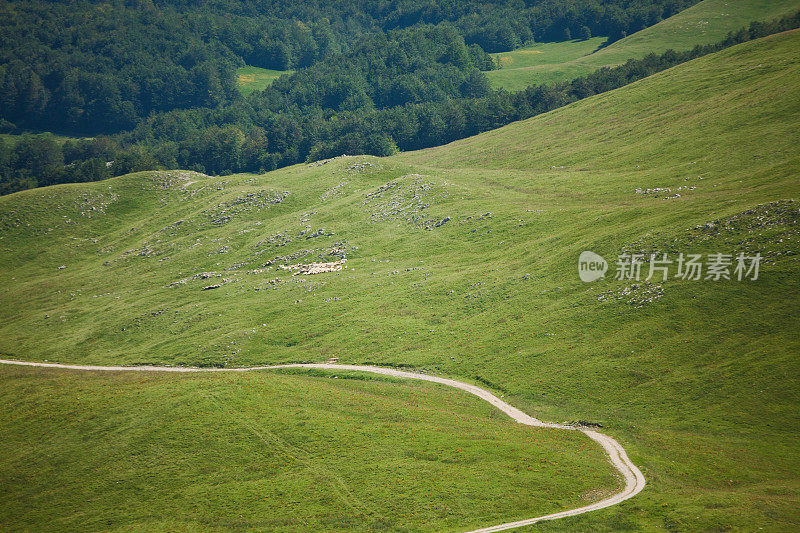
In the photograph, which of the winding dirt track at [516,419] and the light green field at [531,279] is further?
the light green field at [531,279]

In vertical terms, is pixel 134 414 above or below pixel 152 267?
below

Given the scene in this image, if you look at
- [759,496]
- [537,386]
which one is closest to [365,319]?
[537,386]

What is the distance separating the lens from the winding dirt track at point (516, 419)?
40.2 m

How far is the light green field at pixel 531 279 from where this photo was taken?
51.7m

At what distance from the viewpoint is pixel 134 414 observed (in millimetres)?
Result: 61094

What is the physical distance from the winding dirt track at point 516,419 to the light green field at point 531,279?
4.03ft

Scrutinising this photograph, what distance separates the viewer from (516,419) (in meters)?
58.4

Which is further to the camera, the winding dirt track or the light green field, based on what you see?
the light green field

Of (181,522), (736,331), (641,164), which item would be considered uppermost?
(641,164)

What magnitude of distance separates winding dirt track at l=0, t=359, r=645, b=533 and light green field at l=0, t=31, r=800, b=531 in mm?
1228

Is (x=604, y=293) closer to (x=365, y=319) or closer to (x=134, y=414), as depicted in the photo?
(x=365, y=319)

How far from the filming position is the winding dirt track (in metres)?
40.2

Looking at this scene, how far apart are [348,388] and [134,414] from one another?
25.6 meters

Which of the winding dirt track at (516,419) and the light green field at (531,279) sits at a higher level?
the light green field at (531,279)
